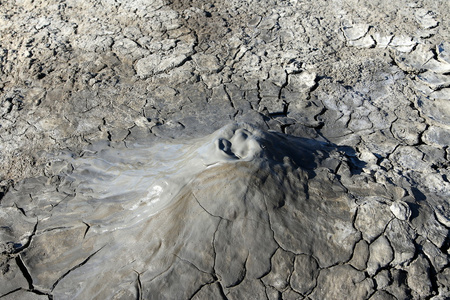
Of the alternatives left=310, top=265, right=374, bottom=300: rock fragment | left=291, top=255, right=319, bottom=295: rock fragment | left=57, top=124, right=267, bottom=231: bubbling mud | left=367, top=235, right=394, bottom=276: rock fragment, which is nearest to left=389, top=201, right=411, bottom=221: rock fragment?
→ left=367, top=235, right=394, bottom=276: rock fragment

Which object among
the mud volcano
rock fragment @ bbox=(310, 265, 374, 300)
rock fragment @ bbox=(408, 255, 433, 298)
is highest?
the mud volcano

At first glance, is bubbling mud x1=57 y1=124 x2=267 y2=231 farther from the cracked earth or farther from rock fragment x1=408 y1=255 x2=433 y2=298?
rock fragment x1=408 y1=255 x2=433 y2=298

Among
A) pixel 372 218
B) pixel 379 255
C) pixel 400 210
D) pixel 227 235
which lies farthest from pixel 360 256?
pixel 227 235

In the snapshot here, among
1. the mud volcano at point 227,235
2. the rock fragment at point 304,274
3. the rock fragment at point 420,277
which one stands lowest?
the rock fragment at point 420,277

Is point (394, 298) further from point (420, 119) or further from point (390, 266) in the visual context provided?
point (420, 119)

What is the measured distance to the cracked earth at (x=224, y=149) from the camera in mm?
1996

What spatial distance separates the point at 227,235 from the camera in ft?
6.57

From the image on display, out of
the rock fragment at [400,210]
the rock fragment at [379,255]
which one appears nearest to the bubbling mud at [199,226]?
the rock fragment at [379,255]

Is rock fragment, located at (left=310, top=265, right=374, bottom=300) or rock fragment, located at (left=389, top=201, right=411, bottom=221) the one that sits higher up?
rock fragment, located at (left=389, top=201, right=411, bottom=221)

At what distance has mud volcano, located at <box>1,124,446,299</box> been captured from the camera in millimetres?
1956

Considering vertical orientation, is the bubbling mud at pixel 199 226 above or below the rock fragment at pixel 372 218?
above

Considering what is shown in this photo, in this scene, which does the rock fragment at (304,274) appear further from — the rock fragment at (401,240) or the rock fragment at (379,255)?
the rock fragment at (401,240)

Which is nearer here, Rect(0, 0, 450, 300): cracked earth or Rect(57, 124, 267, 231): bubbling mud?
Rect(0, 0, 450, 300): cracked earth

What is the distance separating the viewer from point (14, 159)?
292 cm
